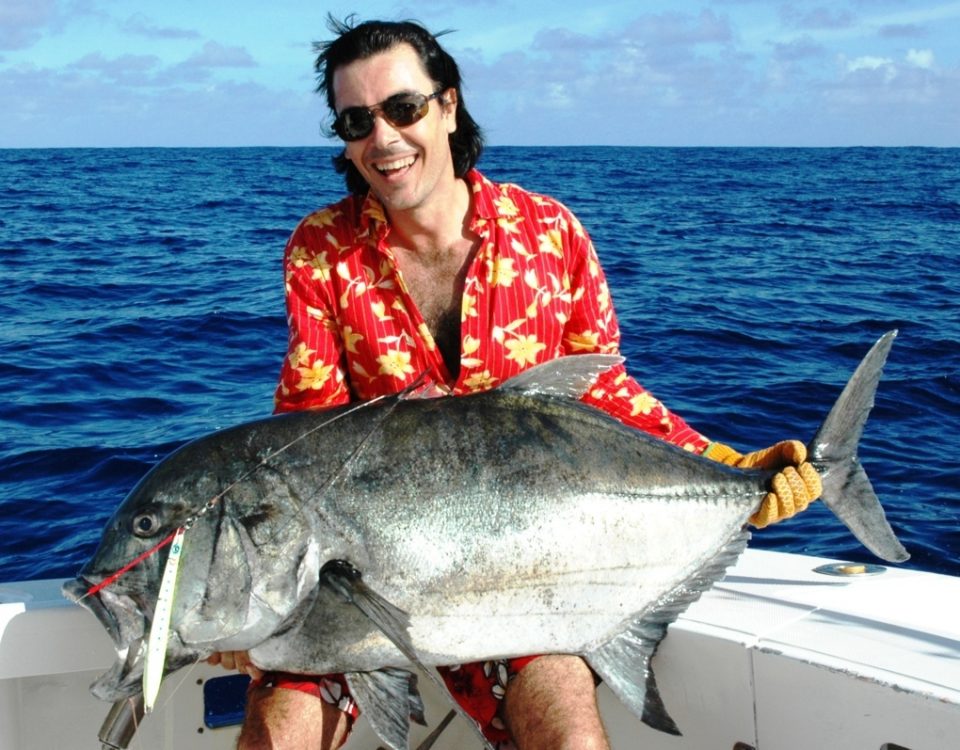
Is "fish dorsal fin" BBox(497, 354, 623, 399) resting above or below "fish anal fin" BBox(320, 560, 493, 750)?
above

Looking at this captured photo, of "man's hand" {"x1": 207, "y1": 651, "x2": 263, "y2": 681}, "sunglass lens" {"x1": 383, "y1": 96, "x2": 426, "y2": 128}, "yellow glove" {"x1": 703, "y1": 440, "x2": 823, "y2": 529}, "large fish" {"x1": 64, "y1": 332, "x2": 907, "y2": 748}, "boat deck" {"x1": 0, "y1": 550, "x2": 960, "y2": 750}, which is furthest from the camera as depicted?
"sunglass lens" {"x1": 383, "y1": 96, "x2": 426, "y2": 128}

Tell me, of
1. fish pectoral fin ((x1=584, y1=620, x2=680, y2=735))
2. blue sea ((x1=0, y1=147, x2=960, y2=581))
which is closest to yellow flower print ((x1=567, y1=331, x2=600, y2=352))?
fish pectoral fin ((x1=584, y1=620, x2=680, y2=735))

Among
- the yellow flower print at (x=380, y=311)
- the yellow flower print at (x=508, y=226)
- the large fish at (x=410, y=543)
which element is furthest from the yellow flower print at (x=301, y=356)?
the yellow flower print at (x=508, y=226)

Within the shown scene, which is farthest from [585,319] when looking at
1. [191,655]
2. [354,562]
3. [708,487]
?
[191,655]

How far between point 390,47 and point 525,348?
0.99 meters

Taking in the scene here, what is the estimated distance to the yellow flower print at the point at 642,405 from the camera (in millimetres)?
3264

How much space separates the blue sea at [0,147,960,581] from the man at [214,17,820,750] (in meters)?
3.08

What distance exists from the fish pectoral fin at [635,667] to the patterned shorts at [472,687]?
21cm

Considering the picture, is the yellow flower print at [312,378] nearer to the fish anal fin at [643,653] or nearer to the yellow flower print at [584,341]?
the yellow flower print at [584,341]

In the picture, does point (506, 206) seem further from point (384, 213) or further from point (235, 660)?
point (235, 660)

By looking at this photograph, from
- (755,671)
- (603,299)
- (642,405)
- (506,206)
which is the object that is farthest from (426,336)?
(755,671)

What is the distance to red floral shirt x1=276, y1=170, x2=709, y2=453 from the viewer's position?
314 centimetres

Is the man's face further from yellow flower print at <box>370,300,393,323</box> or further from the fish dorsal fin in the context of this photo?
the fish dorsal fin

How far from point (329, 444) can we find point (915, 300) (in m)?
12.2
